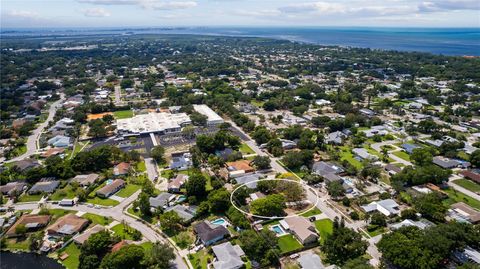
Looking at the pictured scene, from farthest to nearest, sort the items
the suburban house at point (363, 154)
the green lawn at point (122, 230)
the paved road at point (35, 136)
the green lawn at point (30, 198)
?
1. the paved road at point (35, 136)
2. the suburban house at point (363, 154)
3. the green lawn at point (30, 198)
4. the green lawn at point (122, 230)

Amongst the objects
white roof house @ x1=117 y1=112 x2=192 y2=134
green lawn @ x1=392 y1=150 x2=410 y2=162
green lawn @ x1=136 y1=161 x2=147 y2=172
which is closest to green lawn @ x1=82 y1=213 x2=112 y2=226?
green lawn @ x1=136 y1=161 x2=147 y2=172

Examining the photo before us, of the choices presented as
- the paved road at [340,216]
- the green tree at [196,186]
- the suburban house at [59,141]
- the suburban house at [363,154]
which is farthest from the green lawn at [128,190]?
the suburban house at [363,154]

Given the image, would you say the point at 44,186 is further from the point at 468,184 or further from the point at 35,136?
the point at 468,184

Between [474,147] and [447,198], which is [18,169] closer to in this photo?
[447,198]

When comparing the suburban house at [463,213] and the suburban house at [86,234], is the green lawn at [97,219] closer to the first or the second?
the suburban house at [86,234]

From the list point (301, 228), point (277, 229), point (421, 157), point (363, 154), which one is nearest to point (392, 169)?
point (421, 157)
